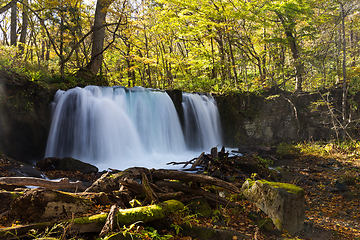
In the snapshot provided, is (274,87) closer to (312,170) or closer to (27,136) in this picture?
(312,170)

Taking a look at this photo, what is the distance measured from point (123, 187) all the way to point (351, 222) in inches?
170

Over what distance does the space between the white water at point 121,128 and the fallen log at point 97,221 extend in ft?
19.5

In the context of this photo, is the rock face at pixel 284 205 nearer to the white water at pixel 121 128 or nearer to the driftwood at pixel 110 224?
the driftwood at pixel 110 224

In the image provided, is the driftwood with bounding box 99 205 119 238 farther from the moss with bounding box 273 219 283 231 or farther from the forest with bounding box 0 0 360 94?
the forest with bounding box 0 0 360 94

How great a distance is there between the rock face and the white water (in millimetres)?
5803

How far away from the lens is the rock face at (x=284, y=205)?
11.2 ft

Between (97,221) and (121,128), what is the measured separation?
8.47m

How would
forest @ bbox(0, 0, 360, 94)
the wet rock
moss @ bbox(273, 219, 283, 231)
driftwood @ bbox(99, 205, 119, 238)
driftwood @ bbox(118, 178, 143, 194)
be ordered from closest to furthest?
1. driftwood @ bbox(99, 205, 119, 238)
2. moss @ bbox(273, 219, 283, 231)
3. driftwood @ bbox(118, 178, 143, 194)
4. the wet rock
5. forest @ bbox(0, 0, 360, 94)

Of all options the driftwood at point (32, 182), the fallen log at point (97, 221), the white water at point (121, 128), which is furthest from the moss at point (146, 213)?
the white water at point (121, 128)

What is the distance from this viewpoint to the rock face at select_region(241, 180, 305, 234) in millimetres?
3424

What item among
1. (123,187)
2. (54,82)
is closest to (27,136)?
(54,82)

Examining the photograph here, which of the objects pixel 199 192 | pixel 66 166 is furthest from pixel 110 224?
pixel 66 166

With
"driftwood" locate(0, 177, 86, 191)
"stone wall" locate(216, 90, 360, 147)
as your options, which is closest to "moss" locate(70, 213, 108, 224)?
"driftwood" locate(0, 177, 86, 191)

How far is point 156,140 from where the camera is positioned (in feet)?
39.1
